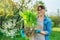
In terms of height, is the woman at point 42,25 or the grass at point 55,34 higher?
the woman at point 42,25

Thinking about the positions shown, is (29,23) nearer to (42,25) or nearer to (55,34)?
(42,25)

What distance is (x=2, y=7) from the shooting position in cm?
309

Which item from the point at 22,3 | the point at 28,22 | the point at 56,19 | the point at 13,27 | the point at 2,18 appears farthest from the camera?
the point at 56,19

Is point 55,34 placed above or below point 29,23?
below

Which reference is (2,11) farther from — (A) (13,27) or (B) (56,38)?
(B) (56,38)

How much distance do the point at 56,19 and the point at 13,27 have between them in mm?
1064

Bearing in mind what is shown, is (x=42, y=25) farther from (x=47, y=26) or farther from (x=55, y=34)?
(x=55, y=34)

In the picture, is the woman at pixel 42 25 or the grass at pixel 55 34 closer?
the woman at pixel 42 25

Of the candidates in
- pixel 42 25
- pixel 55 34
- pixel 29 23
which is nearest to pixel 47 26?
pixel 42 25

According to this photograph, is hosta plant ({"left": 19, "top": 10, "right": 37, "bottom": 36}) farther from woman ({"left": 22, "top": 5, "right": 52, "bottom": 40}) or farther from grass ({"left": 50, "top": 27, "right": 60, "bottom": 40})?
grass ({"left": 50, "top": 27, "right": 60, "bottom": 40})

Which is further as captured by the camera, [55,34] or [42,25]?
[55,34]

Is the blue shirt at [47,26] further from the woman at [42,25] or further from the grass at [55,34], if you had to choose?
the grass at [55,34]

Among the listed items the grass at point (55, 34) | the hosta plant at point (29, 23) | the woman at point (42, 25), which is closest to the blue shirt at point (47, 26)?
the woman at point (42, 25)

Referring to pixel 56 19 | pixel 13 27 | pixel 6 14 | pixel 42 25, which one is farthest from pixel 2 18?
pixel 42 25
